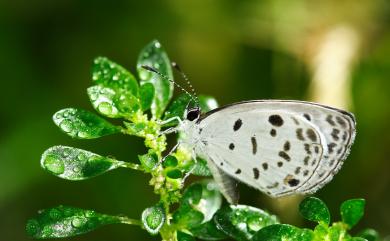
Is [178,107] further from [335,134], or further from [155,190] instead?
[335,134]

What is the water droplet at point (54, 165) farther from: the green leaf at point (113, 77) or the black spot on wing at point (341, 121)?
the black spot on wing at point (341, 121)

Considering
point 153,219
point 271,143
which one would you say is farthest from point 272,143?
point 153,219

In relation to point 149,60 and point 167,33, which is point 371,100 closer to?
point 167,33

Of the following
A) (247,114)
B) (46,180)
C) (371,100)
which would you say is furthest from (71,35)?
(247,114)

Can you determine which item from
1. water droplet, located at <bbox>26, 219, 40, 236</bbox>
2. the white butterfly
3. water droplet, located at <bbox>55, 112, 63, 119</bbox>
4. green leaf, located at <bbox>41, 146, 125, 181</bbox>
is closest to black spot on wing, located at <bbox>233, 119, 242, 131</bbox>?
the white butterfly

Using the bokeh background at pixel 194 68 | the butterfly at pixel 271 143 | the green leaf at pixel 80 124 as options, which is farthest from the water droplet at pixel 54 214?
the bokeh background at pixel 194 68
